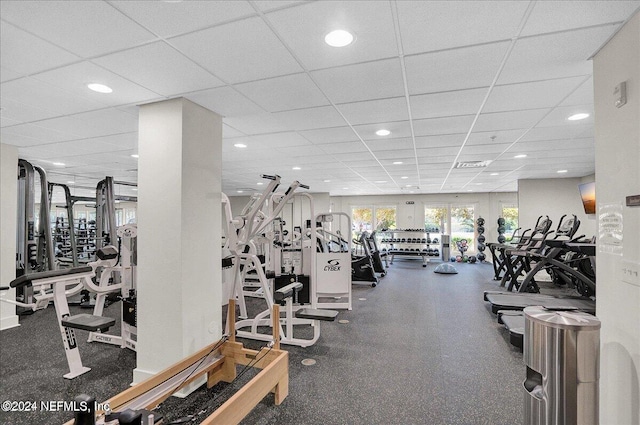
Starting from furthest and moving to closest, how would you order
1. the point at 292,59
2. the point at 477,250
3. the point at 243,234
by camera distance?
the point at 477,250 < the point at 243,234 < the point at 292,59

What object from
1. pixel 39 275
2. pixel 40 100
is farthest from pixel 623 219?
pixel 40 100

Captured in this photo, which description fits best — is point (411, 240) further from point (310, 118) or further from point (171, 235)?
point (171, 235)

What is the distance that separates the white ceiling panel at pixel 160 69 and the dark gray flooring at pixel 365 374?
2431mm

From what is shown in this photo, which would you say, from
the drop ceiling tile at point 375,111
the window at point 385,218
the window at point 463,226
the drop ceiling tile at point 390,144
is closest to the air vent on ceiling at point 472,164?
the drop ceiling tile at point 390,144

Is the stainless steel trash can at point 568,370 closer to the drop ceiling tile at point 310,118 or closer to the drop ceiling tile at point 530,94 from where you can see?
the drop ceiling tile at point 530,94

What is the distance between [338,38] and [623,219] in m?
1.86

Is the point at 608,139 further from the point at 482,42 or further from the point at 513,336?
the point at 513,336

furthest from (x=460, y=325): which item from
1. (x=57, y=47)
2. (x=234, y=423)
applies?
(x=57, y=47)

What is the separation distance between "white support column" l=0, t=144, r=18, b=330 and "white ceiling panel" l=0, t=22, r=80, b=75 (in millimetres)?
2913

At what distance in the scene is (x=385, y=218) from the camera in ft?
42.4

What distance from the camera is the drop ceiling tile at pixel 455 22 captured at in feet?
5.24

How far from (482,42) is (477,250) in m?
11.1

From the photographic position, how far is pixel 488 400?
251 centimetres

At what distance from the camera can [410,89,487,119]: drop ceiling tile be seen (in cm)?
273
